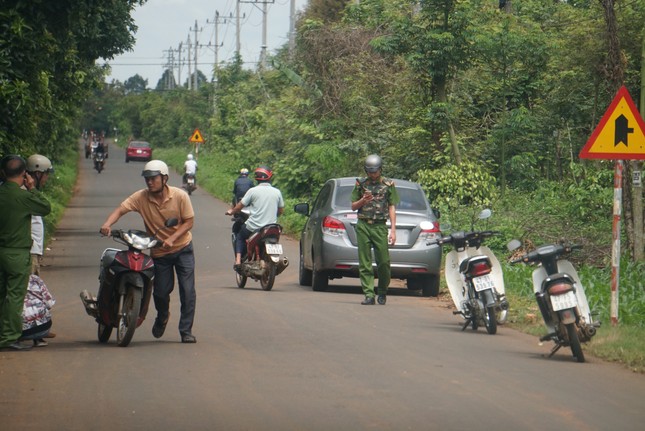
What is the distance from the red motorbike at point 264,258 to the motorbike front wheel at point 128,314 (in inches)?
251

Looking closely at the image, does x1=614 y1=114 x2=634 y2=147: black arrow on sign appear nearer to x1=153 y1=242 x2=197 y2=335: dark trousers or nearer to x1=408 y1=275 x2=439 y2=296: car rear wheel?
x1=153 y1=242 x2=197 y2=335: dark trousers

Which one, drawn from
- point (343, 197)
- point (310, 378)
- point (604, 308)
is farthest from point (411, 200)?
point (310, 378)

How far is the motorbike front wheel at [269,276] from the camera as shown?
58.5 ft

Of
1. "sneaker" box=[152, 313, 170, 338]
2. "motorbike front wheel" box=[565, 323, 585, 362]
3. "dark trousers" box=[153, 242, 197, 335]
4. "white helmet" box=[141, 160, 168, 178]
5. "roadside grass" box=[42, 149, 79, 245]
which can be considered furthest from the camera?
"roadside grass" box=[42, 149, 79, 245]

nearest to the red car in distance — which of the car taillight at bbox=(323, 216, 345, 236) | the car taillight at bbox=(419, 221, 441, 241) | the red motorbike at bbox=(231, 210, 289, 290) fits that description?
the red motorbike at bbox=(231, 210, 289, 290)

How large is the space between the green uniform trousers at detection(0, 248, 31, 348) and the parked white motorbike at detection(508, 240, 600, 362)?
4425mm

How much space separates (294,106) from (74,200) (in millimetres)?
15268

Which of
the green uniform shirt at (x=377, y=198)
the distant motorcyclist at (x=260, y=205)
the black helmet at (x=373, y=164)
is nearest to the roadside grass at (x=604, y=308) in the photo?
the green uniform shirt at (x=377, y=198)

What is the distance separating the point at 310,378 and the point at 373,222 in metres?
6.26

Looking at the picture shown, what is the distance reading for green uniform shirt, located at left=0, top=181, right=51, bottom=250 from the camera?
436 inches

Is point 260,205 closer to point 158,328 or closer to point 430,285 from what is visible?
point 430,285

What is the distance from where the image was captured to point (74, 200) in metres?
48.3

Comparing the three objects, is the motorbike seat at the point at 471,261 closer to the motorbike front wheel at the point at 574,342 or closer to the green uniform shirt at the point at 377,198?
the motorbike front wheel at the point at 574,342

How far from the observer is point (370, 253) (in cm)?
1582
